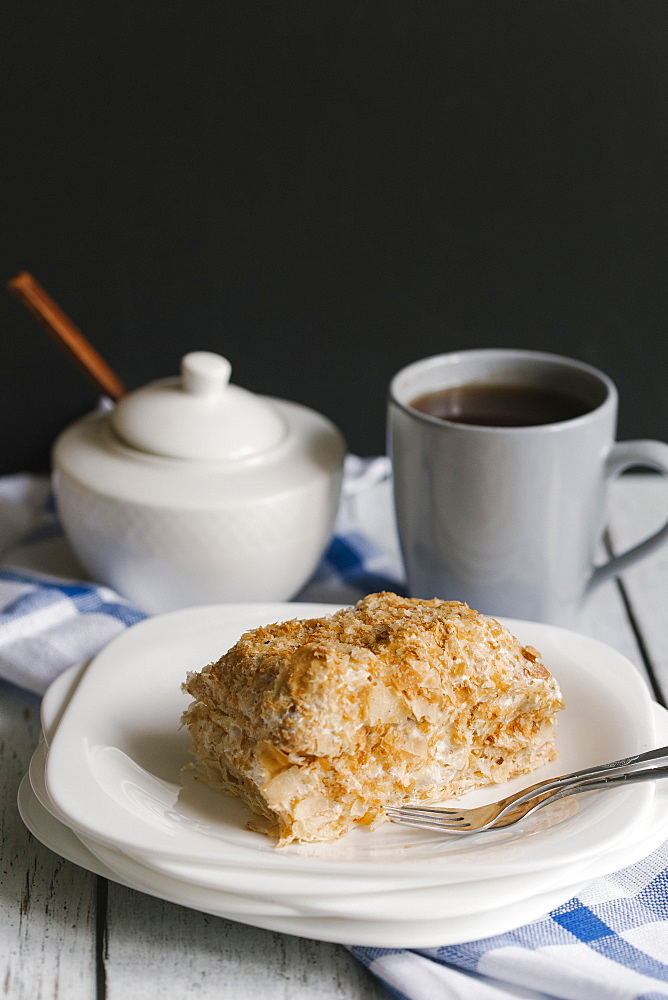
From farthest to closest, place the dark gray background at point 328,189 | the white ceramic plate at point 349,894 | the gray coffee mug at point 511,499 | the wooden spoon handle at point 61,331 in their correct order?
the dark gray background at point 328,189 → the wooden spoon handle at point 61,331 → the gray coffee mug at point 511,499 → the white ceramic plate at point 349,894

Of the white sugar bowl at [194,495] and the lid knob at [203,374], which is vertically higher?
the lid knob at [203,374]

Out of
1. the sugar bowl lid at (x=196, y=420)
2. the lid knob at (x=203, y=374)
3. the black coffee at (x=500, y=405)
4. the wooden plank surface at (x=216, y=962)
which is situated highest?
the lid knob at (x=203, y=374)

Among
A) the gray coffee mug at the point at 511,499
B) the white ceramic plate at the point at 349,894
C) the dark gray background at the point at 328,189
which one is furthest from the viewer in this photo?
the dark gray background at the point at 328,189

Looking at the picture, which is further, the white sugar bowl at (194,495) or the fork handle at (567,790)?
the white sugar bowl at (194,495)

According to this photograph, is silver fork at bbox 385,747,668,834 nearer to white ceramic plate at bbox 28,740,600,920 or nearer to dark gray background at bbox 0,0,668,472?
white ceramic plate at bbox 28,740,600,920

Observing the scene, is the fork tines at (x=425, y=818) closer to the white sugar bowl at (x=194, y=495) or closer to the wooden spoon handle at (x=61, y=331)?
the white sugar bowl at (x=194, y=495)

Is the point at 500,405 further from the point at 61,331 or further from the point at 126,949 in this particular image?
the point at 126,949

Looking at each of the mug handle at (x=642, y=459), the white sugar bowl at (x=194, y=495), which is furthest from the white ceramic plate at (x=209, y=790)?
the mug handle at (x=642, y=459)
